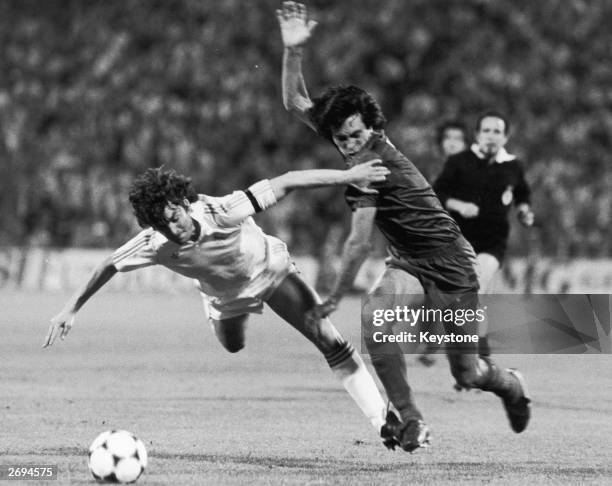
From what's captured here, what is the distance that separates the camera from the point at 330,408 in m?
9.52

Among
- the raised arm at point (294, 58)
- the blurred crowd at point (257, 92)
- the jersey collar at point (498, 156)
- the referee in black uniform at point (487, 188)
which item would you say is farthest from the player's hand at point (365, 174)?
the blurred crowd at point (257, 92)

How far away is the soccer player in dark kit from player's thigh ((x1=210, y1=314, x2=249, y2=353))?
1.23 m

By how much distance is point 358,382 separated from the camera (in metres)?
7.64

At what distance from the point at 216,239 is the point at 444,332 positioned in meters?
1.45

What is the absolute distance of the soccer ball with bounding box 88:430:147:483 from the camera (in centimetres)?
595

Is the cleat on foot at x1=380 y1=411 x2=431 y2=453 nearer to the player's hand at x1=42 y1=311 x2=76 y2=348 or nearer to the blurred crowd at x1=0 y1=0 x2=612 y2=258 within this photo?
the player's hand at x1=42 y1=311 x2=76 y2=348

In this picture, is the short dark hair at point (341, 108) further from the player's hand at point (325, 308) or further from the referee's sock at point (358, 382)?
the referee's sock at point (358, 382)

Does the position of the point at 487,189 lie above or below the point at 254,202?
above

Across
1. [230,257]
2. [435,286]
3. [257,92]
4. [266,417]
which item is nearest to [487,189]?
[266,417]

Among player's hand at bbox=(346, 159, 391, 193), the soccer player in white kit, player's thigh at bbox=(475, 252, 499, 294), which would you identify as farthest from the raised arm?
player's thigh at bbox=(475, 252, 499, 294)

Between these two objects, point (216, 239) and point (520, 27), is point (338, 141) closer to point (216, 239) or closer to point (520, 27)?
point (216, 239)

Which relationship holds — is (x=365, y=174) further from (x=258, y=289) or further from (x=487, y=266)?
(x=487, y=266)

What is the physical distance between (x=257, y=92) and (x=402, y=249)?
73.9 feet

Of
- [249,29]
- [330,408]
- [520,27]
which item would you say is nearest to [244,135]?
[249,29]
